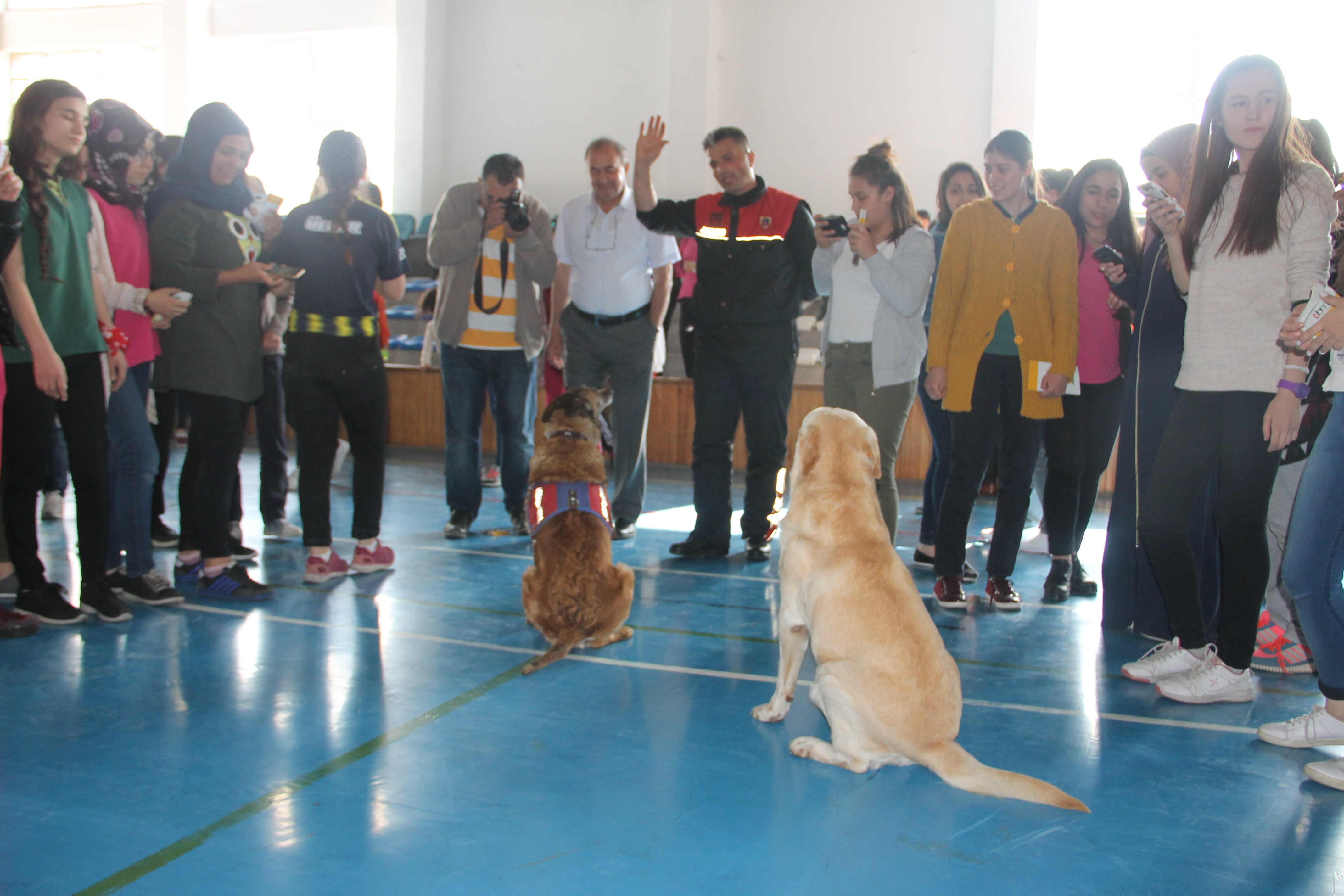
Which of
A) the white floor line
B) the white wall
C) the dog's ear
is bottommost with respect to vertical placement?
the white floor line

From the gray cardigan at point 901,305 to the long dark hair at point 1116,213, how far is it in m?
0.61

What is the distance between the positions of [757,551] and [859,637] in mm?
2526

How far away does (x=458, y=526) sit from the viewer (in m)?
5.34

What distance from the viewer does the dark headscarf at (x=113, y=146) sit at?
3711 mm

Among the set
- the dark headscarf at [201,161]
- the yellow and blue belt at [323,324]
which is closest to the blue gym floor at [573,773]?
the yellow and blue belt at [323,324]

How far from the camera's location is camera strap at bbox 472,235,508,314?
16.8 feet

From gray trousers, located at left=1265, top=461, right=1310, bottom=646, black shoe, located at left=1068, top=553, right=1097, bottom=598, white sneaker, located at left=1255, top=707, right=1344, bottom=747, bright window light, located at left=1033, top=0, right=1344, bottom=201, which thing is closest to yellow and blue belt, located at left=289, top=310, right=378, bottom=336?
black shoe, located at left=1068, top=553, right=1097, bottom=598

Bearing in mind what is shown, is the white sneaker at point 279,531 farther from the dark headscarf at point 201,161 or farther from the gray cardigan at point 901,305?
the gray cardigan at point 901,305

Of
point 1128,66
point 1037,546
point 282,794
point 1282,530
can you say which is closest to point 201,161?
point 282,794

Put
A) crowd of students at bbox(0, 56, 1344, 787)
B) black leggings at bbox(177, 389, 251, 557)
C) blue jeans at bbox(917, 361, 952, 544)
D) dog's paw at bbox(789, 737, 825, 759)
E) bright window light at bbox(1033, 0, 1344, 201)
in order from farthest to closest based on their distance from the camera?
1. bright window light at bbox(1033, 0, 1344, 201)
2. blue jeans at bbox(917, 361, 952, 544)
3. black leggings at bbox(177, 389, 251, 557)
4. crowd of students at bbox(0, 56, 1344, 787)
5. dog's paw at bbox(789, 737, 825, 759)

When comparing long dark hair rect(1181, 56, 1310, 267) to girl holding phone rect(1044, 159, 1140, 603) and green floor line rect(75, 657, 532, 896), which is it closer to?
girl holding phone rect(1044, 159, 1140, 603)

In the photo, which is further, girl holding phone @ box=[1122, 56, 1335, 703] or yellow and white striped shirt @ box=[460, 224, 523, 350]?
yellow and white striped shirt @ box=[460, 224, 523, 350]

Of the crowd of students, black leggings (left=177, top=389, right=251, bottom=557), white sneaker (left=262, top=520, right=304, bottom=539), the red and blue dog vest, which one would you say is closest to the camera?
the crowd of students

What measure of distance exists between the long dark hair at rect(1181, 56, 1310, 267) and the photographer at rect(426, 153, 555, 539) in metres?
3.21
